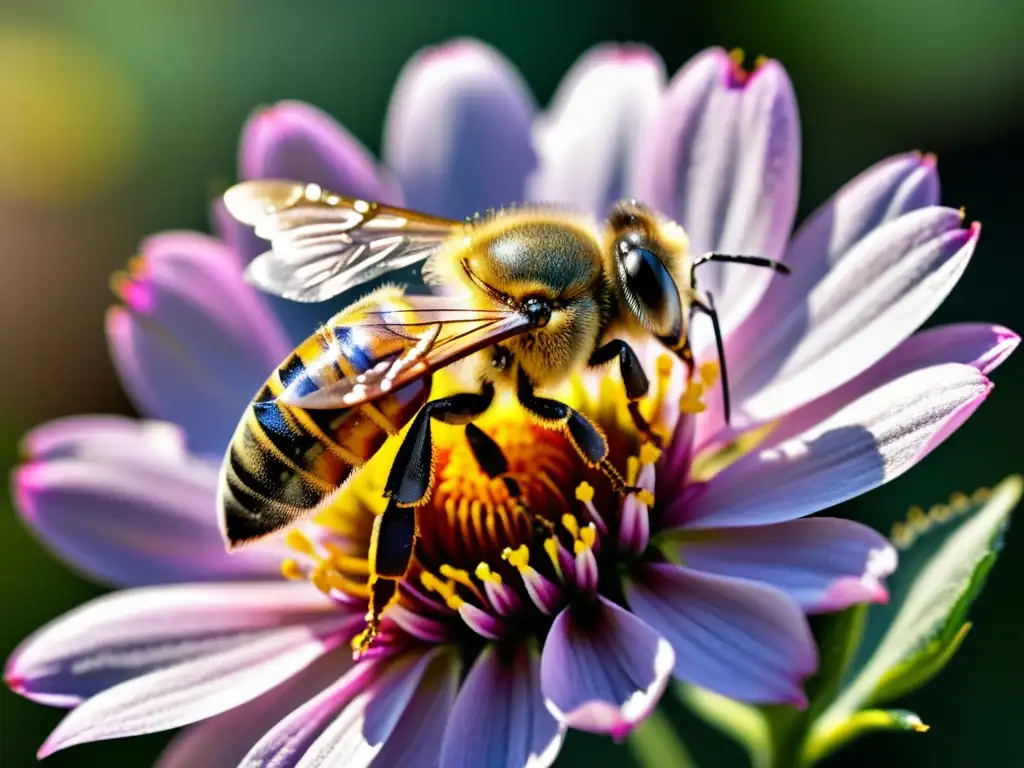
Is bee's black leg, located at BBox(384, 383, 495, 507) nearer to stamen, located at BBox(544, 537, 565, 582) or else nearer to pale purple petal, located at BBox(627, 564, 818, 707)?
stamen, located at BBox(544, 537, 565, 582)

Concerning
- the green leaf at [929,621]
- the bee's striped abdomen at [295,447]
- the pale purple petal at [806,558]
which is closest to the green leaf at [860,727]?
the green leaf at [929,621]

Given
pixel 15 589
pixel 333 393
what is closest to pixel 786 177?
pixel 333 393

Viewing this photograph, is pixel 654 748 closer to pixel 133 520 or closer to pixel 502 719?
pixel 502 719

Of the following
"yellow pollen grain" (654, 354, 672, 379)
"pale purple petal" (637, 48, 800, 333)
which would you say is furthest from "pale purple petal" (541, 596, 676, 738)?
"pale purple petal" (637, 48, 800, 333)

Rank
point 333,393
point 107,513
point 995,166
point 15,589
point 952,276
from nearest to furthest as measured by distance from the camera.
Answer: point 333,393 < point 952,276 < point 107,513 < point 15,589 < point 995,166

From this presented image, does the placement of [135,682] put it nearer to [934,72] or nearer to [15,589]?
[15,589]

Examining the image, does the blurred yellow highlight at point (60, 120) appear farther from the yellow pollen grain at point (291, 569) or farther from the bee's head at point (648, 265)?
the bee's head at point (648, 265)

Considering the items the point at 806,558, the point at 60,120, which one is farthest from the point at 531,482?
the point at 60,120
